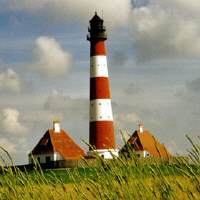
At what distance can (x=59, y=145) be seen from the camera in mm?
48094

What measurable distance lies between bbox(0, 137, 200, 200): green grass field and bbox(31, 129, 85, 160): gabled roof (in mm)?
43360

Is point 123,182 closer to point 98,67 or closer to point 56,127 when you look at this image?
point 98,67

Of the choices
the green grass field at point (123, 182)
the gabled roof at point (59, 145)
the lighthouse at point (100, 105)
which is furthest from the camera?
the gabled roof at point (59, 145)

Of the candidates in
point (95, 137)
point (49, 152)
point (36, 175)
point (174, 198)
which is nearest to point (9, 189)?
point (36, 175)

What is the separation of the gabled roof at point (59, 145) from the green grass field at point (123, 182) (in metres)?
43.4

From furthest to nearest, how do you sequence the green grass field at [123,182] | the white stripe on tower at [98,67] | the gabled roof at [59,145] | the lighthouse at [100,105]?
the gabled roof at [59,145] < the white stripe on tower at [98,67] < the lighthouse at [100,105] < the green grass field at [123,182]

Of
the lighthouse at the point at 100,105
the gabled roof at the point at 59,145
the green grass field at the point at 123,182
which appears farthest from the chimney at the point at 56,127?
the green grass field at the point at 123,182

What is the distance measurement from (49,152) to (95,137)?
9.97 metres

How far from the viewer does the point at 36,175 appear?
4.28 m

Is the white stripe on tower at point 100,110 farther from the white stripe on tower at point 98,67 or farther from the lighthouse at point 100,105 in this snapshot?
the white stripe on tower at point 98,67

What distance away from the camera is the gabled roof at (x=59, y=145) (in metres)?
47.8

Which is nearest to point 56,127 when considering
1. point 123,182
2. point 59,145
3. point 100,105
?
point 59,145

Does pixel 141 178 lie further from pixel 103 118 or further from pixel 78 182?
pixel 103 118

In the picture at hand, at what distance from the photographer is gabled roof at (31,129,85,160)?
47812mm
